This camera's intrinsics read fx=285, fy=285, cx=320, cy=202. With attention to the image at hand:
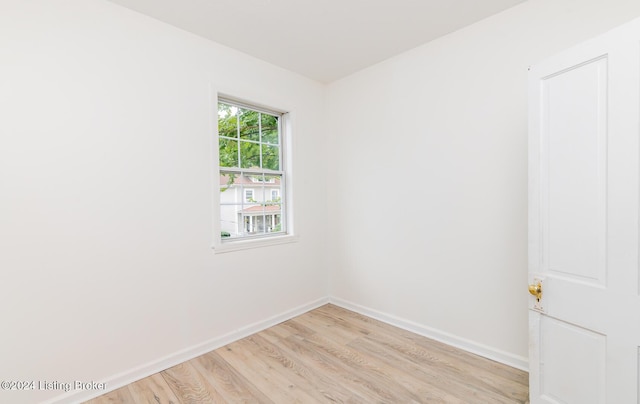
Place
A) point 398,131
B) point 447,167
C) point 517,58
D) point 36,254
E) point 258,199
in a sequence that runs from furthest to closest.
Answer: point 258,199 → point 398,131 → point 447,167 → point 517,58 → point 36,254

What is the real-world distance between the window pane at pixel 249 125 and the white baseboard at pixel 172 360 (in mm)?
1903

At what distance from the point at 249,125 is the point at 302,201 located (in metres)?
1.02

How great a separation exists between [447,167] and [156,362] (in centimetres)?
286

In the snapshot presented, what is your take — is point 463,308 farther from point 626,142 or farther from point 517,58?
point 517,58

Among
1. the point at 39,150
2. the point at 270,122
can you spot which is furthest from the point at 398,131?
the point at 39,150

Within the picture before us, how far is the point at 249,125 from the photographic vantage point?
2.99m

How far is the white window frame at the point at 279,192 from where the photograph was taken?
8.39 feet

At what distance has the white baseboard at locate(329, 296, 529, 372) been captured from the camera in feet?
7.11

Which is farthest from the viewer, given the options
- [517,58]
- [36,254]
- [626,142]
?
[517,58]

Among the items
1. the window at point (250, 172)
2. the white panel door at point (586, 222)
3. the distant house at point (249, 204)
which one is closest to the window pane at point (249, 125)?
the window at point (250, 172)

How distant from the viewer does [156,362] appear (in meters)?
2.19

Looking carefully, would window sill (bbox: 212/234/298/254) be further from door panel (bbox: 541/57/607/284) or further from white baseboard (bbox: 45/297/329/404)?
door panel (bbox: 541/57/607/284)

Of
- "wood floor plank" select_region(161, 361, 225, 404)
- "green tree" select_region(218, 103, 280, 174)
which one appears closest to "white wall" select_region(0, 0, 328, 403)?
"wood floor plank" select_region(161, 361, 225, 404)

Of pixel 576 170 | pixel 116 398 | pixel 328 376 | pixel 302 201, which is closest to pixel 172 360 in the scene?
pixel 116 398
